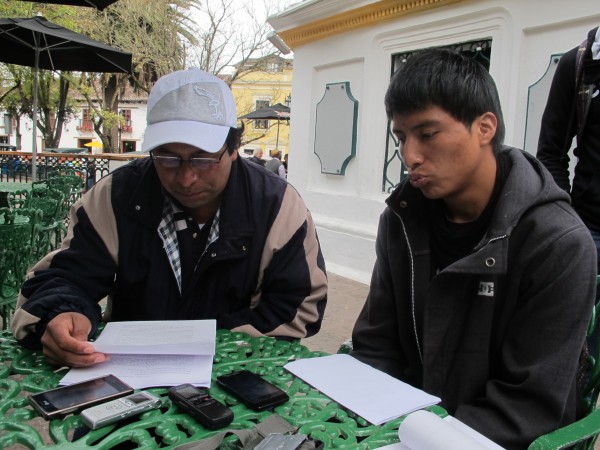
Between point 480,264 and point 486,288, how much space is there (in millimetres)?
110

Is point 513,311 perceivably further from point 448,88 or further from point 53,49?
point 53,49

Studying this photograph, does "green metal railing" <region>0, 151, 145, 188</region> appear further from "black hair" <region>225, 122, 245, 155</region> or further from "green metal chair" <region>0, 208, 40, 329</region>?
"black hair" <region>225, 122, 245, 155</region>

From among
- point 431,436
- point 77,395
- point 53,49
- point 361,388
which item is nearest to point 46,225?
point 77,395

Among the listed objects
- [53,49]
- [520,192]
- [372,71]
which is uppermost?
[53,49]

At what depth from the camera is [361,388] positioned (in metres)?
1.42

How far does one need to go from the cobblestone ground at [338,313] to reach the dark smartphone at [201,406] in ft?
9.06

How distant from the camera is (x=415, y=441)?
108cm

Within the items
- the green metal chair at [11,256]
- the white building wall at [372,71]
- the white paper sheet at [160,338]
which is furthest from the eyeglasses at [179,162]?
the white building wall at [372,71]

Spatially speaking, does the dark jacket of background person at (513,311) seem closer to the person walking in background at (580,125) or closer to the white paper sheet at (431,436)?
the white paper sheet at (431,436)

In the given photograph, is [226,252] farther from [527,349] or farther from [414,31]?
[414,31]

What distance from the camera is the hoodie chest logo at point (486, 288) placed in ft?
5.00

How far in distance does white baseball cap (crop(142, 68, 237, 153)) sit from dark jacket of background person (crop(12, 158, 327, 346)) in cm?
21

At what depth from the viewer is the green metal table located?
3.75 ft

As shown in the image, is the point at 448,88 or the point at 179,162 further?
the point at 179,162
